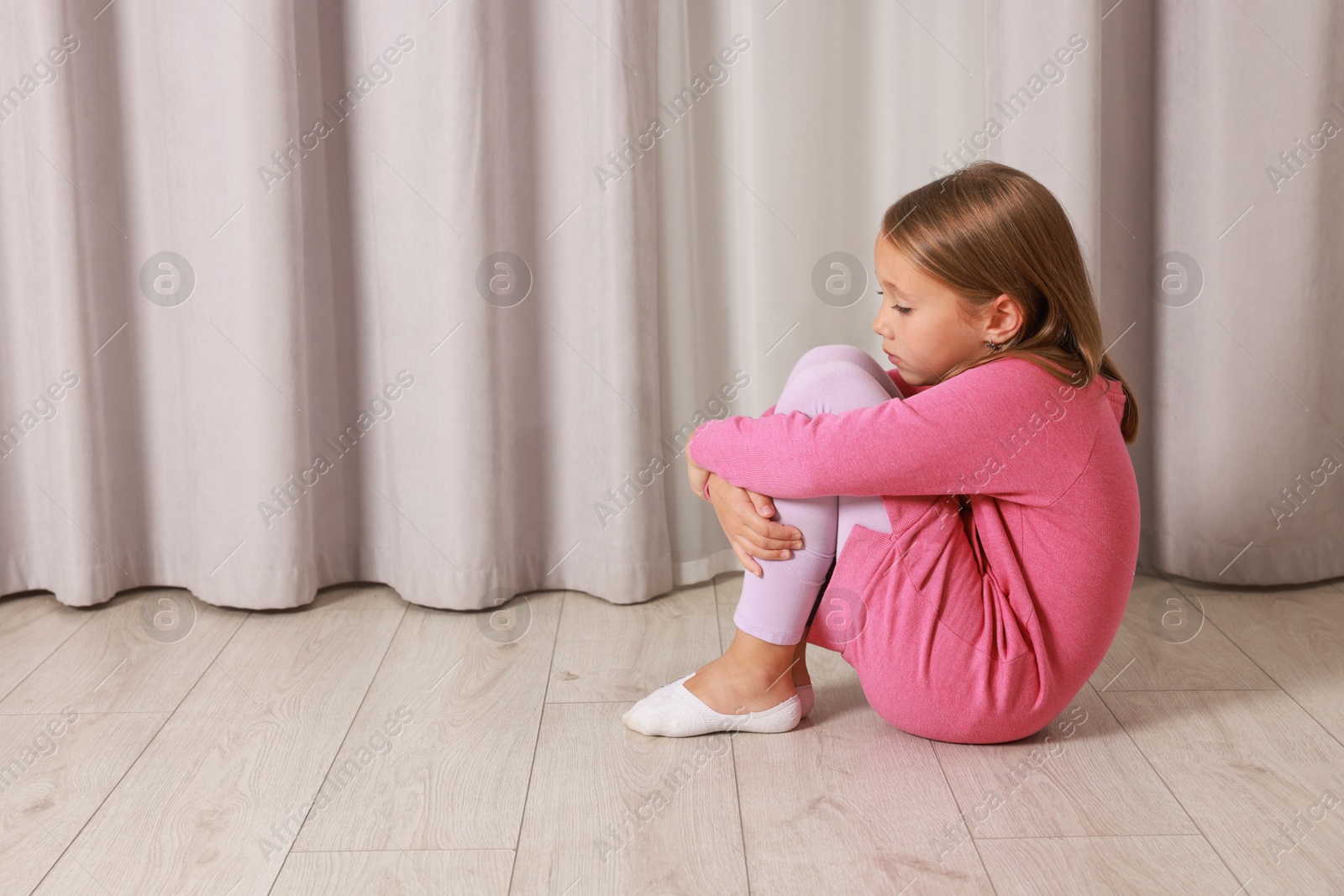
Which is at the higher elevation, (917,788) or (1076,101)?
(1076,101)

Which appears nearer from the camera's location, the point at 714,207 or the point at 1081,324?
the point at 1081,324

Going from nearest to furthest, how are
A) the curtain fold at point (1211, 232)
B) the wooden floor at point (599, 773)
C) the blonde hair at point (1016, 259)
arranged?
1. the wooden floor at point (599, 773)
2. the blonde hair at point (1016, 259)
3. the curtain fold at point (1211, 232)

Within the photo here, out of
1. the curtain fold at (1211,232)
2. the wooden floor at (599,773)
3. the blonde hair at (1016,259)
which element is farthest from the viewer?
the curtain fold at (1211,232)

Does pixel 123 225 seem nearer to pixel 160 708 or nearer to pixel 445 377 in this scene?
pixel 445 377

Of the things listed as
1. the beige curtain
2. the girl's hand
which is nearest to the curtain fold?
the beige curtain

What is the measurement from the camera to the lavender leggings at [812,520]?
108cm

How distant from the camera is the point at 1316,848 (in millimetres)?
941

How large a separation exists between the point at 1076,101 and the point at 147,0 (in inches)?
51.0

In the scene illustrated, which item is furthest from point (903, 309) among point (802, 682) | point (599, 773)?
point (599, 773)

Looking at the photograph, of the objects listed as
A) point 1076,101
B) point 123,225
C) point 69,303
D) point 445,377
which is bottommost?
point 445,377

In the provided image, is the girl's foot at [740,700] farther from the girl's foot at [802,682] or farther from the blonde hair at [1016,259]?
the blonde hair at [1016,259]

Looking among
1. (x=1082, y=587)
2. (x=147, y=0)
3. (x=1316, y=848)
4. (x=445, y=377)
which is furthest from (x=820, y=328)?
(x=147, y=0)

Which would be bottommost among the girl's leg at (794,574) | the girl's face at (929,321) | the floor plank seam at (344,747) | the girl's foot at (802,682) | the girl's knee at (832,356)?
the floor plank seam at (344,747)

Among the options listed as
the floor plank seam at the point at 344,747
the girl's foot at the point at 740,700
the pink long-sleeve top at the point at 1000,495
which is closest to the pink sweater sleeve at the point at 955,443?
the pink long-sleeve top at the point at 1000,495
